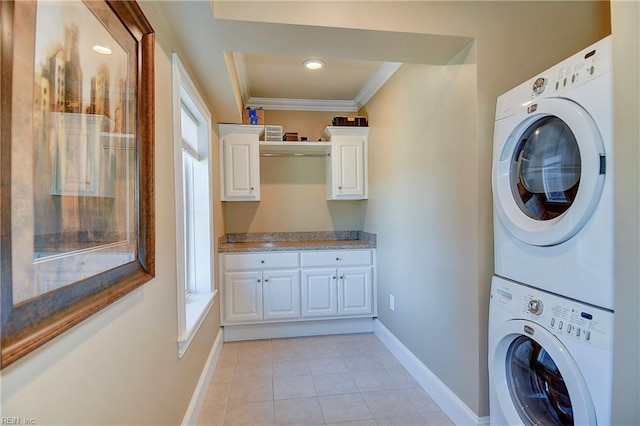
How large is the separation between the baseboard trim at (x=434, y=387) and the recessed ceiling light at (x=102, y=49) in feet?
7.32

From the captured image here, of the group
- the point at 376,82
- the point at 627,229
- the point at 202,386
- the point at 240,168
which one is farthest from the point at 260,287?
the point at 627,229

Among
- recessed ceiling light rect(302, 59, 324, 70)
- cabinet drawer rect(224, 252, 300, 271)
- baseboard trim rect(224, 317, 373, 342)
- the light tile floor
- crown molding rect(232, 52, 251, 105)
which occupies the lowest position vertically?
the light tile floor

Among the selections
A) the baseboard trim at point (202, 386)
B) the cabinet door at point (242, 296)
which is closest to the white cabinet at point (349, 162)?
the cabinet door at point (242, 296)

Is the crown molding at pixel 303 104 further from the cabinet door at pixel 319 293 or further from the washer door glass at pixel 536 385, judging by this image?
the washer door glass at pixel 536 385

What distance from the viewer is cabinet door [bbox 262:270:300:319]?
3.03 metres

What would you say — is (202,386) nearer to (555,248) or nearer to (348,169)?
(555,248)

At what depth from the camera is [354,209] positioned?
3711 millimetres

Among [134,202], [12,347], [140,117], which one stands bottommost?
[12,347]

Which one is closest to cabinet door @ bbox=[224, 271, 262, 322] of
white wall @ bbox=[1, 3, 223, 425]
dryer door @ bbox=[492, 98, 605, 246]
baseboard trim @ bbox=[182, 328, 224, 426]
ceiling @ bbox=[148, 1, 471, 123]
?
baseboard trim @ bbox=[182, 328, 224, 426]

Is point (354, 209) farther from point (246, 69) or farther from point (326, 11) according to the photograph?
point (326, 11)

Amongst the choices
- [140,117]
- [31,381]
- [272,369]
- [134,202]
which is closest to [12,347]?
Answer: [31,381]

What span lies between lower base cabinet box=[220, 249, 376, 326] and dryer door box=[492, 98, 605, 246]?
6.20ft

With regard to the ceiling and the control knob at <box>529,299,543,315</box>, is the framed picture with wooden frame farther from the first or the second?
the control knob at <box>529,299,543,315</box>

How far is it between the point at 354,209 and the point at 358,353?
1617 mm
